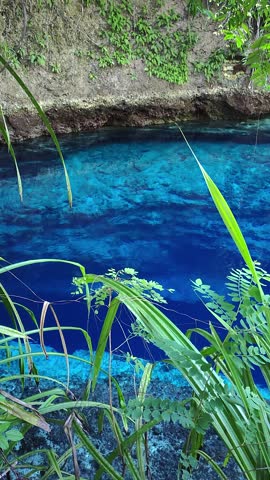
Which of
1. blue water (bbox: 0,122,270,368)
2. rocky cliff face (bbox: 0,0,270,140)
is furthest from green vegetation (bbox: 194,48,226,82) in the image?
blue water (bbox: 0,122,270,368)

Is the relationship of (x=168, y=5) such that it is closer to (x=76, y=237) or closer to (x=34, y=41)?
(x=34, y=41)

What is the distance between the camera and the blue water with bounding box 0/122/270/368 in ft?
9.38

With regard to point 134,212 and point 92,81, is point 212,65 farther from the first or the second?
point 134,212

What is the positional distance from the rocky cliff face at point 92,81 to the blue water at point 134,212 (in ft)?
1.10

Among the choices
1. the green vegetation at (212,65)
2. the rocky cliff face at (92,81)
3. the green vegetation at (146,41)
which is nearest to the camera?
the rocky cliff face at (92,81)

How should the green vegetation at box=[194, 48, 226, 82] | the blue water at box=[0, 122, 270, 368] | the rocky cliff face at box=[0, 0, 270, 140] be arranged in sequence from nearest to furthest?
the blue water at box=[0, 122, 270, 368]
the rocky cliff face at box=[0, 0, 270, 140]
the green vegetation at box=[194, 48, 226, 82]

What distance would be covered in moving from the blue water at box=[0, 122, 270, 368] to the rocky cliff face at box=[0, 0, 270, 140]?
33 cm

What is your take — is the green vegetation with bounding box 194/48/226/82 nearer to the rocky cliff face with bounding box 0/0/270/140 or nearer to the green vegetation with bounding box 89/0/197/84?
the rocky cliff face with bounding box 0/0/270/140

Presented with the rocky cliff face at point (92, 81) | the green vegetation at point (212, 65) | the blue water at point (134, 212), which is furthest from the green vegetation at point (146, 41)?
the blue water at point (134, 212)

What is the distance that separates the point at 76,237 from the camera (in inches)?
138

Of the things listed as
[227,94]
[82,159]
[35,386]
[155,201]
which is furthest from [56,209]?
[227,94]

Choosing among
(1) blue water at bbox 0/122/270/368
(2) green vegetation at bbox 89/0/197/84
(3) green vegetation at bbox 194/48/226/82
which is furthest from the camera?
(3) green vegetation at bbox 194/48/226/82

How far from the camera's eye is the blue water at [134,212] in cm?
286

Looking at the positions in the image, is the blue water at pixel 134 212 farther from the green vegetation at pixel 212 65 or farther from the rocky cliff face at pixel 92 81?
the green vegetation at pixel 212 65
